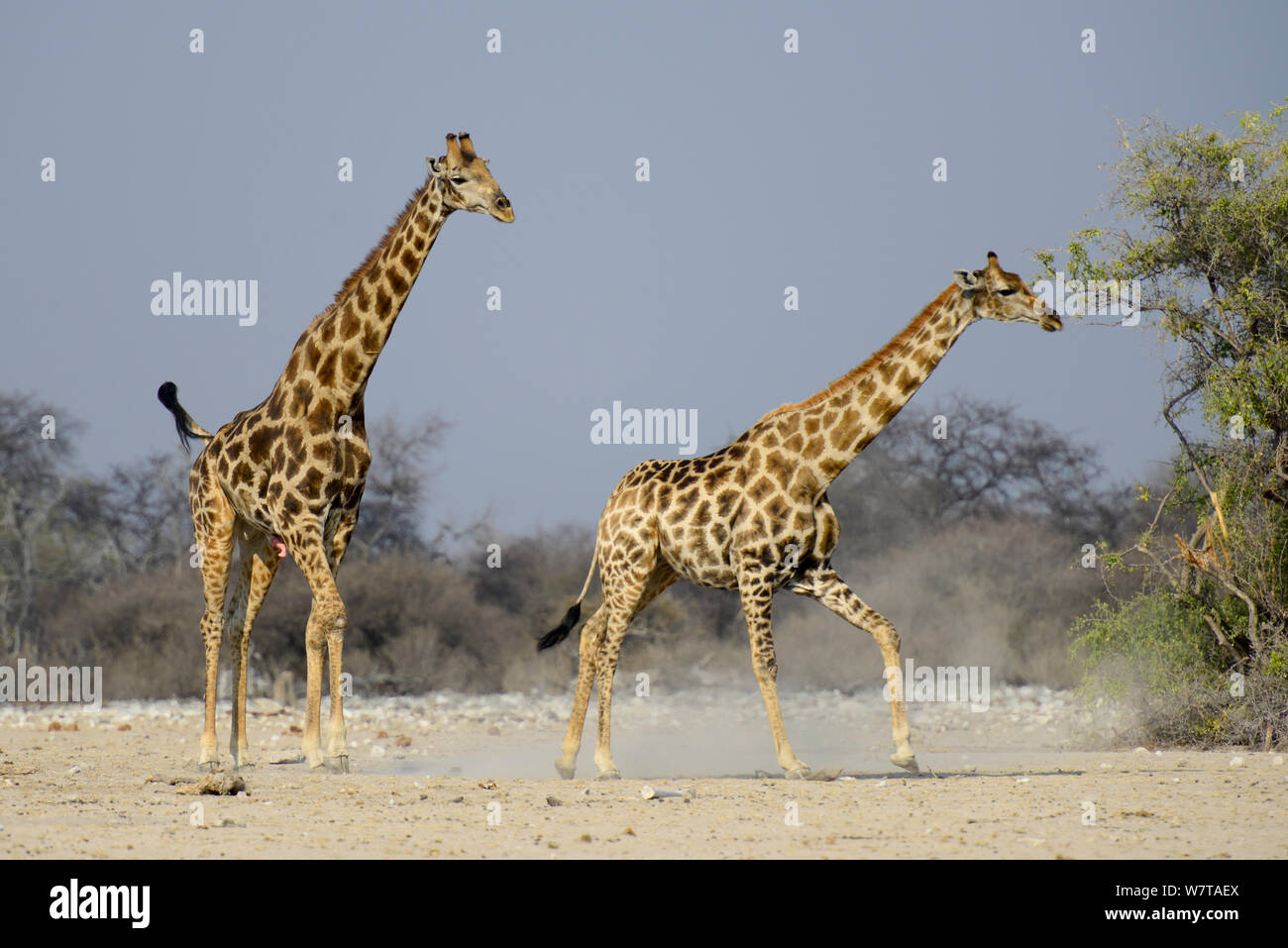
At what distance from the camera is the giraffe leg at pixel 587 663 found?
30.7 feet

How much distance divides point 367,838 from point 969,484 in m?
23.0

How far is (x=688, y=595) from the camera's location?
78.6 feet

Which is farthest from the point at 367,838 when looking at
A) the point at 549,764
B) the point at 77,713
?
the point at 77,713

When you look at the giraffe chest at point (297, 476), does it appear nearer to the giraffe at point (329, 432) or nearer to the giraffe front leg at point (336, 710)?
the giraffe at point (329, 432)

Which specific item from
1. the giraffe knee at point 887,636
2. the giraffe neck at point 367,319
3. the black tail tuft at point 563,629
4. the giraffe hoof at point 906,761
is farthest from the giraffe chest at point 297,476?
the giraffe hoof at point 906,761

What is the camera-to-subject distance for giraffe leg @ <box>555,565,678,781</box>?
9.35 meters

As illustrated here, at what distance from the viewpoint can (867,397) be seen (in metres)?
9.20

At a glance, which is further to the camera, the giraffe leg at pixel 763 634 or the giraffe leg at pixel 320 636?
the giraffe leg at pixel 763 634

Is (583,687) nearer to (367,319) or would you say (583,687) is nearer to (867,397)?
(867,397)

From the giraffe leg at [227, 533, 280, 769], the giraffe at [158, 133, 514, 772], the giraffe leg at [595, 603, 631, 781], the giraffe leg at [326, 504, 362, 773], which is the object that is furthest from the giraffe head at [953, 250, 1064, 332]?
the giraffe leg at [227, 533, 280, 769]

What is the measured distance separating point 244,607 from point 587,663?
8.64ft

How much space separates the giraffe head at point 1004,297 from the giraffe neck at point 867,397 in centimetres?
13
